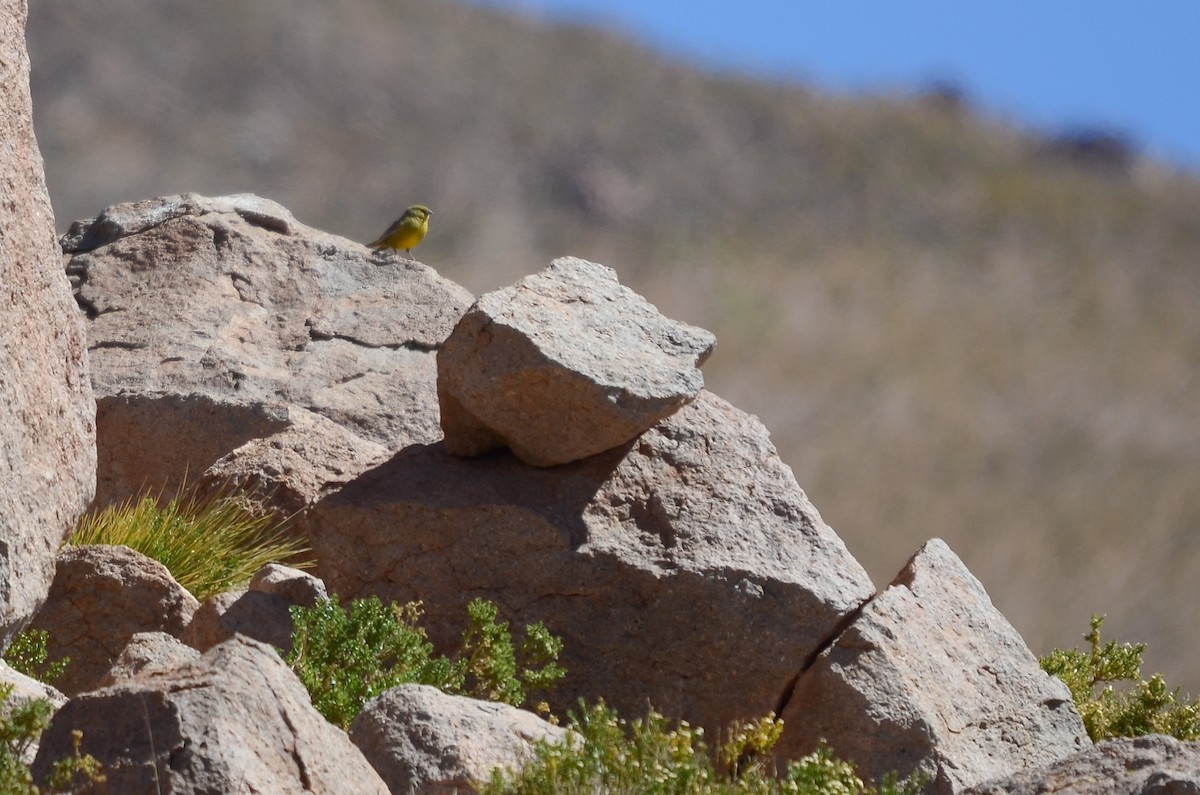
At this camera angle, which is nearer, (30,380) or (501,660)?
(30,380)

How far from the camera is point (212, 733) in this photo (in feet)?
14.0

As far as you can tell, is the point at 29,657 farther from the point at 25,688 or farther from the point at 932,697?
the point at 932,697

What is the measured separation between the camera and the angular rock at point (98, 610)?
249 inches

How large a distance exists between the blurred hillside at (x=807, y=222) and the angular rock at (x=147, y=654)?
18.7 meters

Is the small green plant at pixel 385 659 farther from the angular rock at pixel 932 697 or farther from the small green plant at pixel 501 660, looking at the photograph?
the angular rock at pixel 932 697

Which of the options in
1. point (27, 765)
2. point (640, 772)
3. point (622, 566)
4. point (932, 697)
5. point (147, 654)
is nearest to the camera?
point (27, 765)

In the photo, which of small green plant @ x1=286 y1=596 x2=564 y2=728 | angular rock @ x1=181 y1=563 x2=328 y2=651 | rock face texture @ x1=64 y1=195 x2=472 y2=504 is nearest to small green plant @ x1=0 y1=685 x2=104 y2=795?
small green plant @ x1=286 y1=596 x2=564 y2=728

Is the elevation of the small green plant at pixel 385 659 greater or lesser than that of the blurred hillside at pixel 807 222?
lesser

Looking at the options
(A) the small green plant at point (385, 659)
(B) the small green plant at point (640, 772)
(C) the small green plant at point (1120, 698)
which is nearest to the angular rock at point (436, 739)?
(B) the small green plant at point (640, 772)

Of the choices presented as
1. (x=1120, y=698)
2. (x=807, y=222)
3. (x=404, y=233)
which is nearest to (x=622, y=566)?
(x=1120, y=698)

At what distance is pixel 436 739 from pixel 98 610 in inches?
74.0

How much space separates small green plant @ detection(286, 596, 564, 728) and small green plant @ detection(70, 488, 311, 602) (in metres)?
0.89

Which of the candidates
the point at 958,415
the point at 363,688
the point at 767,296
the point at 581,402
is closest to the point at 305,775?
the point at 363,688

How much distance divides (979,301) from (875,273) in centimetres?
192
